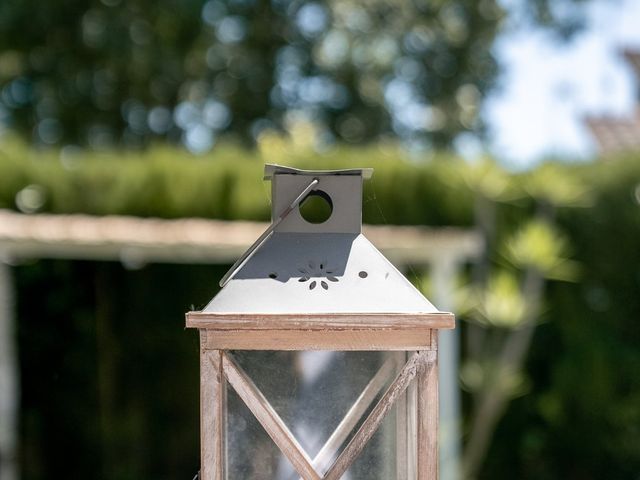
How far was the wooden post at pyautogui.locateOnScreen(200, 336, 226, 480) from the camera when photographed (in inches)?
44.6

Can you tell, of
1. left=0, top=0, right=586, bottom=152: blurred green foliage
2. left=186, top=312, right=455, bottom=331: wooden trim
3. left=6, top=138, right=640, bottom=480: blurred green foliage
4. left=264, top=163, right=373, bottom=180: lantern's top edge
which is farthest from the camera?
left=0, top=0, right=586, bottom=152: blurred green foliage

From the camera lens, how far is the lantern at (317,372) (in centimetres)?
113

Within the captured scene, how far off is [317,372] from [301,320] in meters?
0.08

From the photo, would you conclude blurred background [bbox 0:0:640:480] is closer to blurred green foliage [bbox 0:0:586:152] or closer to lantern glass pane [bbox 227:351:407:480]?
lantern glass pane [bbox 227:351:407:480]

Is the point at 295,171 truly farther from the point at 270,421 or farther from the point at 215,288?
the point at 215,288

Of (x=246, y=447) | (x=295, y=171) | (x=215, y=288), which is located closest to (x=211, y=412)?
(x=246, y=447)

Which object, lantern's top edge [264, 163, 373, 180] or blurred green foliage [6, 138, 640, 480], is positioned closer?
lantern's top edge [264, 163, 373, 180]

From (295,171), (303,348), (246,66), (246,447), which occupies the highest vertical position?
(246,66)

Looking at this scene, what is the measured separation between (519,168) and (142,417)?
2.48m

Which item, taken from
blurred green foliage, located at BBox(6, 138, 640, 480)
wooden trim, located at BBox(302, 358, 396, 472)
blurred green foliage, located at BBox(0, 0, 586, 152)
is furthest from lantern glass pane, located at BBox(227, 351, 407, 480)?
blurred green foliage, located at BBox(0, 0, 586, 152)

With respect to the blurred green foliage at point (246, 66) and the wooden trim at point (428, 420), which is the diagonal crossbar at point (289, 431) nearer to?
the wooden trim at point (428, 420)

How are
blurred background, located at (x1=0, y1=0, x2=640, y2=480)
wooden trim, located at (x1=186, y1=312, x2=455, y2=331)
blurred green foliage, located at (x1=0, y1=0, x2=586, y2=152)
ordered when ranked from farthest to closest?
blurred green foliage, located at (x1=0, y1=0, x2=586, y2=152)
blurred background, located at (x1=0, y1=0, x2=640, y2=480)
wooden trim, located at (x1=186, y1=312, x2=455, y2=331)

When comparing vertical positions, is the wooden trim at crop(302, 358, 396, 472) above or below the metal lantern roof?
below

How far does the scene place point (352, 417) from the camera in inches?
46.3
